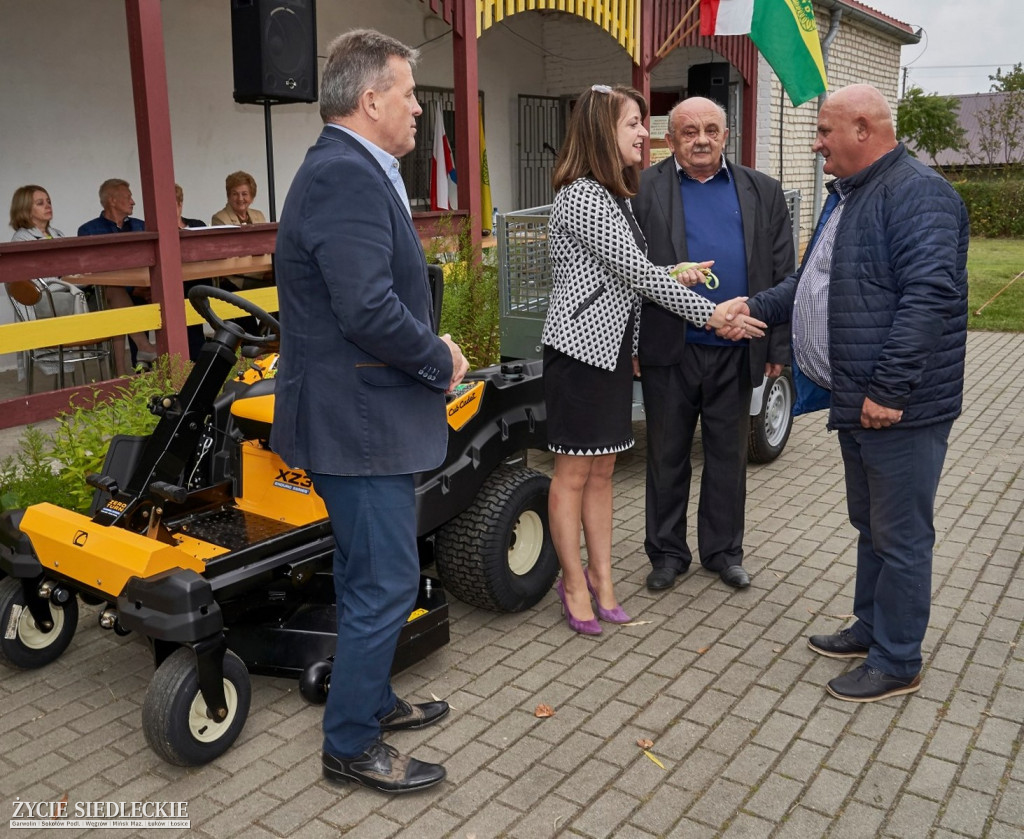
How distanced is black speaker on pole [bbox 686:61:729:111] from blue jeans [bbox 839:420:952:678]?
1054cm

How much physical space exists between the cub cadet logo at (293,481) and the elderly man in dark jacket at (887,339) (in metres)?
1.83

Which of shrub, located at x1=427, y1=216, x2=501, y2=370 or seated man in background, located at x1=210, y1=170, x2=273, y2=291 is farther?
seated man in background, located at x1=210, y1=170, x2=273, y2=291

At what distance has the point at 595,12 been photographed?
34.1ft

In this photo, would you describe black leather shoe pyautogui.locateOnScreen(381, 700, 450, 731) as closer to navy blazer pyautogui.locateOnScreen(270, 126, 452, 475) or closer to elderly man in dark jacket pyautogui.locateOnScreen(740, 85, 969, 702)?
navy blazer pyautogui.locateOnScreen(270, 126, 452, 475)

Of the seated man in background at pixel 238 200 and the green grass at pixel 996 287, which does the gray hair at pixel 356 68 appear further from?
the green grass at pixel 996 287

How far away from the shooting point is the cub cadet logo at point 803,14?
10.4 m

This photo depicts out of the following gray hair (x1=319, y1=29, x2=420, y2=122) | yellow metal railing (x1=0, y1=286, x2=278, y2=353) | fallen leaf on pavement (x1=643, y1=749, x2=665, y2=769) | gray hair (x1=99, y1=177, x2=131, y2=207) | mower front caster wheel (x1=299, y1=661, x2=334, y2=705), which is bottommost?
fallen leaf on pavement (x1=643, y1=749, x2=665, y2=769)

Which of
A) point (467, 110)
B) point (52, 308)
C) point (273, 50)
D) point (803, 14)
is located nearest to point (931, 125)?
point (803, 14)

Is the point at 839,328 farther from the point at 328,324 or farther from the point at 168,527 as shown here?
the point at 168,527

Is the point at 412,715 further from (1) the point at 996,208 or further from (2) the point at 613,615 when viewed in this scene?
(1) the point at 996,208

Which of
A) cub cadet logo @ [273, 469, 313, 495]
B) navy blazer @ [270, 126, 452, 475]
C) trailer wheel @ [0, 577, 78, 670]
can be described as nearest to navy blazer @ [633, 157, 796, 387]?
cub cadet logo @ [273, 469, 313, 495]

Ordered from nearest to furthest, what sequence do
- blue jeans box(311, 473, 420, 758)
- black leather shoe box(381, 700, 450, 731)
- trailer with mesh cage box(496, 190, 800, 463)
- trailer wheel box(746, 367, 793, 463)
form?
blue jeans box(311, 473, 420, 758)
black leather shoe box(381, 700, 450, 731)
trailer with mesh cage box(496, 190, 800, 463)
trailer wheel box(746, 367, 793, 463)

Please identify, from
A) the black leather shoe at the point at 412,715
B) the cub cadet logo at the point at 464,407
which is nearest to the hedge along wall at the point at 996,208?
the cub cadet logo at the point at 464,407

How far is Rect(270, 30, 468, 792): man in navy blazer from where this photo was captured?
260 centimetres
